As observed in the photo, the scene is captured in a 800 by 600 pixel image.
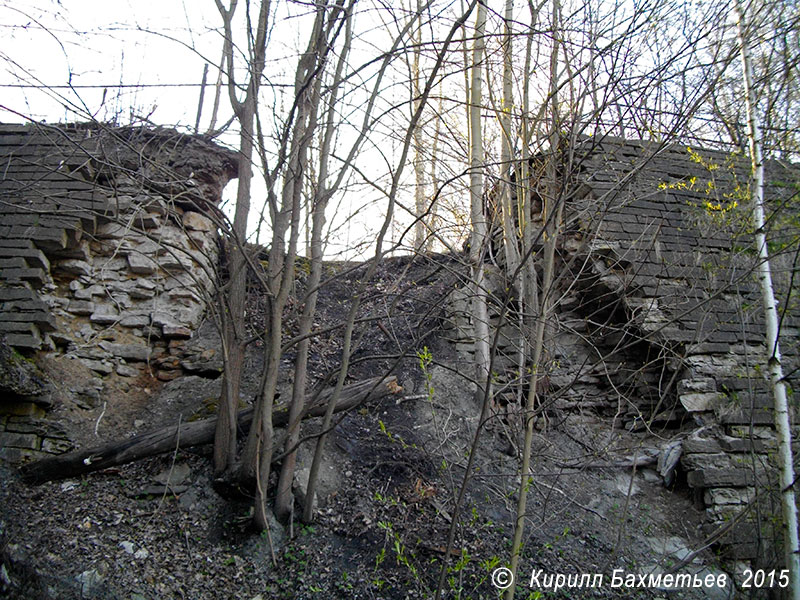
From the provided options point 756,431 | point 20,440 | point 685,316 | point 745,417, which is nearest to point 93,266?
point 20,440

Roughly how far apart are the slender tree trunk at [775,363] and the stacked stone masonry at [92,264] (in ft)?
14.2

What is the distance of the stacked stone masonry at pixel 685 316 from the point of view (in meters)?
4.57

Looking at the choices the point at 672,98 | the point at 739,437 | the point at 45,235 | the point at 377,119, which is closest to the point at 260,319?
the point at 45,235

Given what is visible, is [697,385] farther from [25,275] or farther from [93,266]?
[25,275]

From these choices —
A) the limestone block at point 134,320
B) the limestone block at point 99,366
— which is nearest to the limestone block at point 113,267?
the limestone block at point 134,320

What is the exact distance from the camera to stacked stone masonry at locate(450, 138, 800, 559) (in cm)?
457

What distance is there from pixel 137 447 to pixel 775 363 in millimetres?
4601

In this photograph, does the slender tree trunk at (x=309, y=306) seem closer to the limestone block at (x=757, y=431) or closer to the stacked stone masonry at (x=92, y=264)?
the stacked stone masonry at (x=92, y=264)

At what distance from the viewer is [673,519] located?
4.53m

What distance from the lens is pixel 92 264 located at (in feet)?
17.2

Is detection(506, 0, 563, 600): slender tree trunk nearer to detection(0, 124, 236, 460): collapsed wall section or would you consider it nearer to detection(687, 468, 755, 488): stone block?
detection(687, 468, 755, 488): stone block

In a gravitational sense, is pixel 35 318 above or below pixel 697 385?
above

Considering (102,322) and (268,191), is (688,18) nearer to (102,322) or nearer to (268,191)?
(268,191)

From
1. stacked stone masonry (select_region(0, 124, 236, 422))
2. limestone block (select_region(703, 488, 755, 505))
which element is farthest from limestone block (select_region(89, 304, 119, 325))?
limestone block (select_region(703, 488, 755, 505))
